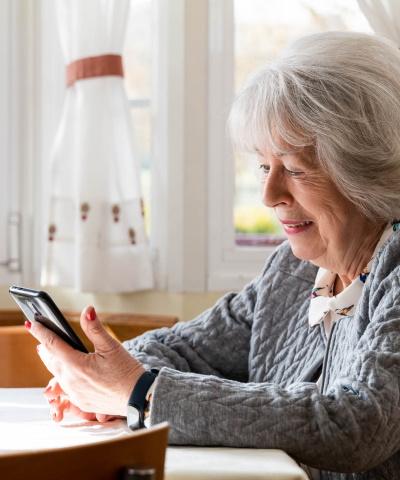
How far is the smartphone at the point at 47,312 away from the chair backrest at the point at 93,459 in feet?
1.88

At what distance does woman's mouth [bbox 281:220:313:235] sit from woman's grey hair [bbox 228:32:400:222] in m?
0.10

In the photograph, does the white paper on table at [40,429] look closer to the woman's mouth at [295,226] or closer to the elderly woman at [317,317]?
the elderly woman at [317,317]

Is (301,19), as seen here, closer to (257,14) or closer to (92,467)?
(257,14)

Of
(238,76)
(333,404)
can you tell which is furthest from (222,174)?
(333,404)

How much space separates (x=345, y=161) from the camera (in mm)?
1736

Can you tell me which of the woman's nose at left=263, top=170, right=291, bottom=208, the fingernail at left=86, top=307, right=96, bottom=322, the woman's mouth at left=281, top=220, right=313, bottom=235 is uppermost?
the woman's nose at left=263, top=170, right=291, bottom=208

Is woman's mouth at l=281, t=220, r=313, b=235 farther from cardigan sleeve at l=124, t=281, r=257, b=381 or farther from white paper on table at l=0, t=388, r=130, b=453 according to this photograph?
white paper on table at l=0, t=388, r=130, b=453

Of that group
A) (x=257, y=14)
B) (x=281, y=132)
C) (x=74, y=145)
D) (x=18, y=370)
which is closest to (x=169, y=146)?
(x=74, y=145)

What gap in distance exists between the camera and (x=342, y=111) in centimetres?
171

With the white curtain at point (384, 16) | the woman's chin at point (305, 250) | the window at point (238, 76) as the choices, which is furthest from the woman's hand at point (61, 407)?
the white curtain at point (384, 16)

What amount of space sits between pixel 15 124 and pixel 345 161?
Result: 200cm

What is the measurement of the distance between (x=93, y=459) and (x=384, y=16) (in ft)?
7.49

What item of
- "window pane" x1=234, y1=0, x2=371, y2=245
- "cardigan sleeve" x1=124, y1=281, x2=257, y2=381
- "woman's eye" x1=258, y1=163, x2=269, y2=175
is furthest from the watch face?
"window pane" x1=234, y1=0, x2=371, y2=245

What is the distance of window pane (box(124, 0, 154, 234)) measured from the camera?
11.0ft
